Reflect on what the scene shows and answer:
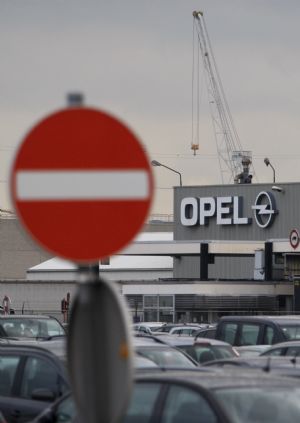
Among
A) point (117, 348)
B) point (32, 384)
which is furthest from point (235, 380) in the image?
point (32, 384)

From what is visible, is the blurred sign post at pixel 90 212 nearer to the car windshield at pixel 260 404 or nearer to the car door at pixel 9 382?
the car windshield at pixel 260 404

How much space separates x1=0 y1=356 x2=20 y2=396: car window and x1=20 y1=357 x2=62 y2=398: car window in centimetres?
16

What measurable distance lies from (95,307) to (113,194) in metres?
0.53

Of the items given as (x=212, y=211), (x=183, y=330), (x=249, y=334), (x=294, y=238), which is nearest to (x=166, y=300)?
(x=294, y=238)

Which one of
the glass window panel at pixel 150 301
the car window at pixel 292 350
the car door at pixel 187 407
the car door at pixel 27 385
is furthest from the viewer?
the glass window panel at pixel 150 301

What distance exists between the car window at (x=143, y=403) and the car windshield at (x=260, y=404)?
541 millimetres

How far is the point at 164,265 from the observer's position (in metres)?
95.9

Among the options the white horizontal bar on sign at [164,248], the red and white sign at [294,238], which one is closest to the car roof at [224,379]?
the red and white sign at [294,238]

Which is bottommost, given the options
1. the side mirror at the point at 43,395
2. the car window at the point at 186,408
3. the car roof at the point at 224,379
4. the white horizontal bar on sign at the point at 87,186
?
the side mirror at the point at 43,395

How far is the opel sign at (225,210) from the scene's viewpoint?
73787 millimetres

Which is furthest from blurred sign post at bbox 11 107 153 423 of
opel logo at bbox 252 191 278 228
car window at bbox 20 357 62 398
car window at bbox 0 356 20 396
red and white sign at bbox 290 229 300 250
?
opel logo at bbox 252 191 278 228

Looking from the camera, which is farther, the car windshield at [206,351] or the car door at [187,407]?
the car windshield at [206,351]

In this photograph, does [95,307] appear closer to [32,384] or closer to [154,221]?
[32,384]

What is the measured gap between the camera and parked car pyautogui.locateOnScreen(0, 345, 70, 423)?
15525 mm
